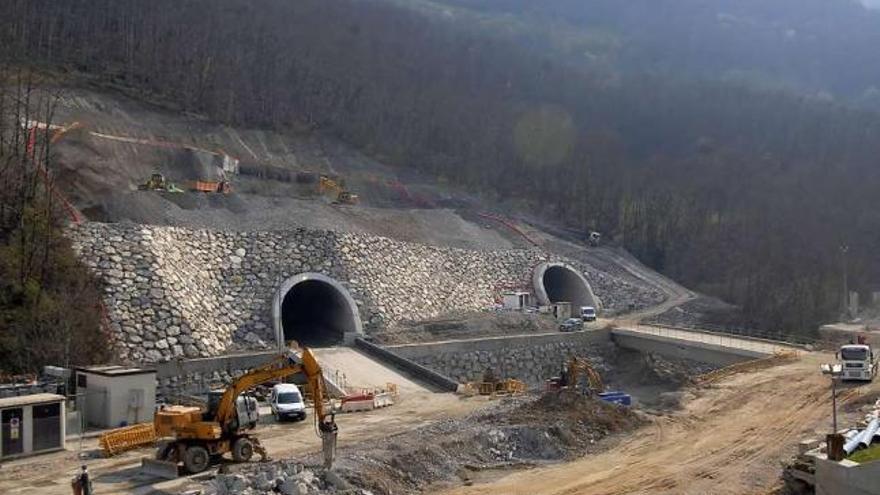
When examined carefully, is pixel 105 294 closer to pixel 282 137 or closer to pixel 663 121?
pixel 282 137

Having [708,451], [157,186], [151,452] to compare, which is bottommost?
[151,452]

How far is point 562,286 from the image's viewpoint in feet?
159

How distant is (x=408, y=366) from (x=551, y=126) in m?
64.7

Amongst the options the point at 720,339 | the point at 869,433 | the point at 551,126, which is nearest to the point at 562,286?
the point at 720,339

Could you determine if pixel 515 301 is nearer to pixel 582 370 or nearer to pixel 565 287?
pixel 565 287

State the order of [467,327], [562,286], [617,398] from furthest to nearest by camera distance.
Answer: [562,286], [467,327], [617,398]

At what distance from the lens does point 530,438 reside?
20.3 m

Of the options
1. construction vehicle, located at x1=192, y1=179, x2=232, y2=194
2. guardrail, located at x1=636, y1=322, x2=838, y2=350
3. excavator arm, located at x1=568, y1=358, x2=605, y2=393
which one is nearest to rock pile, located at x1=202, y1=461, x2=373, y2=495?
excavator arm, located at x1=568, y1=358, x2=605, y2=393

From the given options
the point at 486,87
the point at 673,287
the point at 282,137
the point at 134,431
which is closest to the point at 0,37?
the point at 282,137

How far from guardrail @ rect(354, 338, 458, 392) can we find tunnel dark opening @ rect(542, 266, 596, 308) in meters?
16.4

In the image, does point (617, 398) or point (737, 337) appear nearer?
point (617, 398)

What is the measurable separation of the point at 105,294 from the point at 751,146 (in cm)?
7769

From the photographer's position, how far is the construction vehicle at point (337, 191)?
47.3 m

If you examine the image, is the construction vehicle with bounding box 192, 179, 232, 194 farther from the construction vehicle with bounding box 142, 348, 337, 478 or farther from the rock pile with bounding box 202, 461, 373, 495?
the rock pile with bounding box 202, 461, 373, 495
